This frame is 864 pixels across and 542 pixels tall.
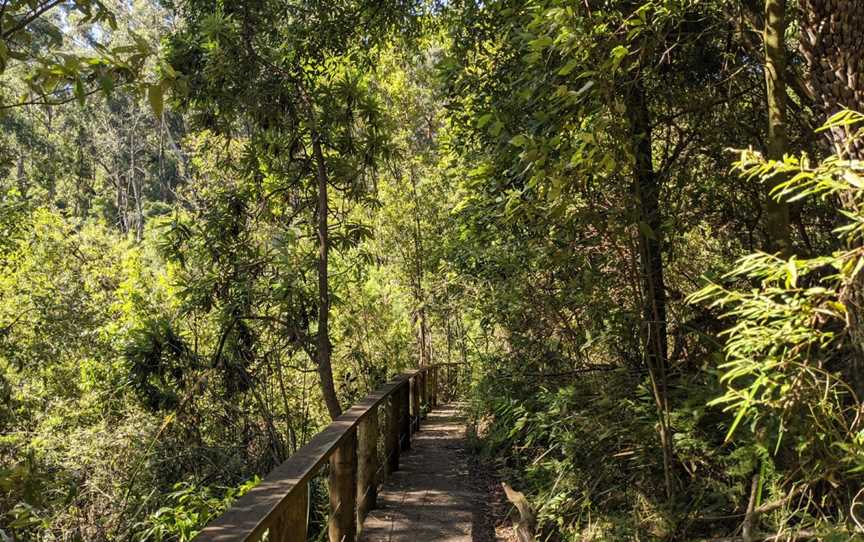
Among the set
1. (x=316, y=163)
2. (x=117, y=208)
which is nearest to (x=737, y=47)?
(x=316, y=163)

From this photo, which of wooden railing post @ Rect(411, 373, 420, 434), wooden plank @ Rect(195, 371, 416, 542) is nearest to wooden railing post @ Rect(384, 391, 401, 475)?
wooden plank @ Rect(195, 371, 416, 542)

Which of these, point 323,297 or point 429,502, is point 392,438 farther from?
point 323,297

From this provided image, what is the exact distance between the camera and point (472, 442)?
8.65 m

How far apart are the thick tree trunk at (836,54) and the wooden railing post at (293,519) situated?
2.29 m

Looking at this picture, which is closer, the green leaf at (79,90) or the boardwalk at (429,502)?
the green leaf at (79,90)

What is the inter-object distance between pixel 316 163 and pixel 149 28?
74.9 feet

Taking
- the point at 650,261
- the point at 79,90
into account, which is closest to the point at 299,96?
the point at 650,261

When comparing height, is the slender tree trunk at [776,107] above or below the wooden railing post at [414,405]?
above

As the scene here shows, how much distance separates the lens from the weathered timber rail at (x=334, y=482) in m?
2.32

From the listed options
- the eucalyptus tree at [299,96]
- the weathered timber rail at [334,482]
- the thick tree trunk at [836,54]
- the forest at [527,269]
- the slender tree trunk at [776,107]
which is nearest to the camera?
the weathered timber rail at [334,482]

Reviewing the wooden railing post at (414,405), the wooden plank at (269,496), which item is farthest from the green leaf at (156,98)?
the wooden railing post at (414,405)

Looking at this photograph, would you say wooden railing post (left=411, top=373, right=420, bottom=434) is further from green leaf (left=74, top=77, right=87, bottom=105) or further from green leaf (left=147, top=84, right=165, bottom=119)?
green leaf (left=74, top=77, right=87, bottom=105)

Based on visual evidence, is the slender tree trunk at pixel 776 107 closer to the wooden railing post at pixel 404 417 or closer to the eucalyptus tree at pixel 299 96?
the eucalyptus tree at pixel 299 96

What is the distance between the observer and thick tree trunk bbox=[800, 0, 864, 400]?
268 cm
